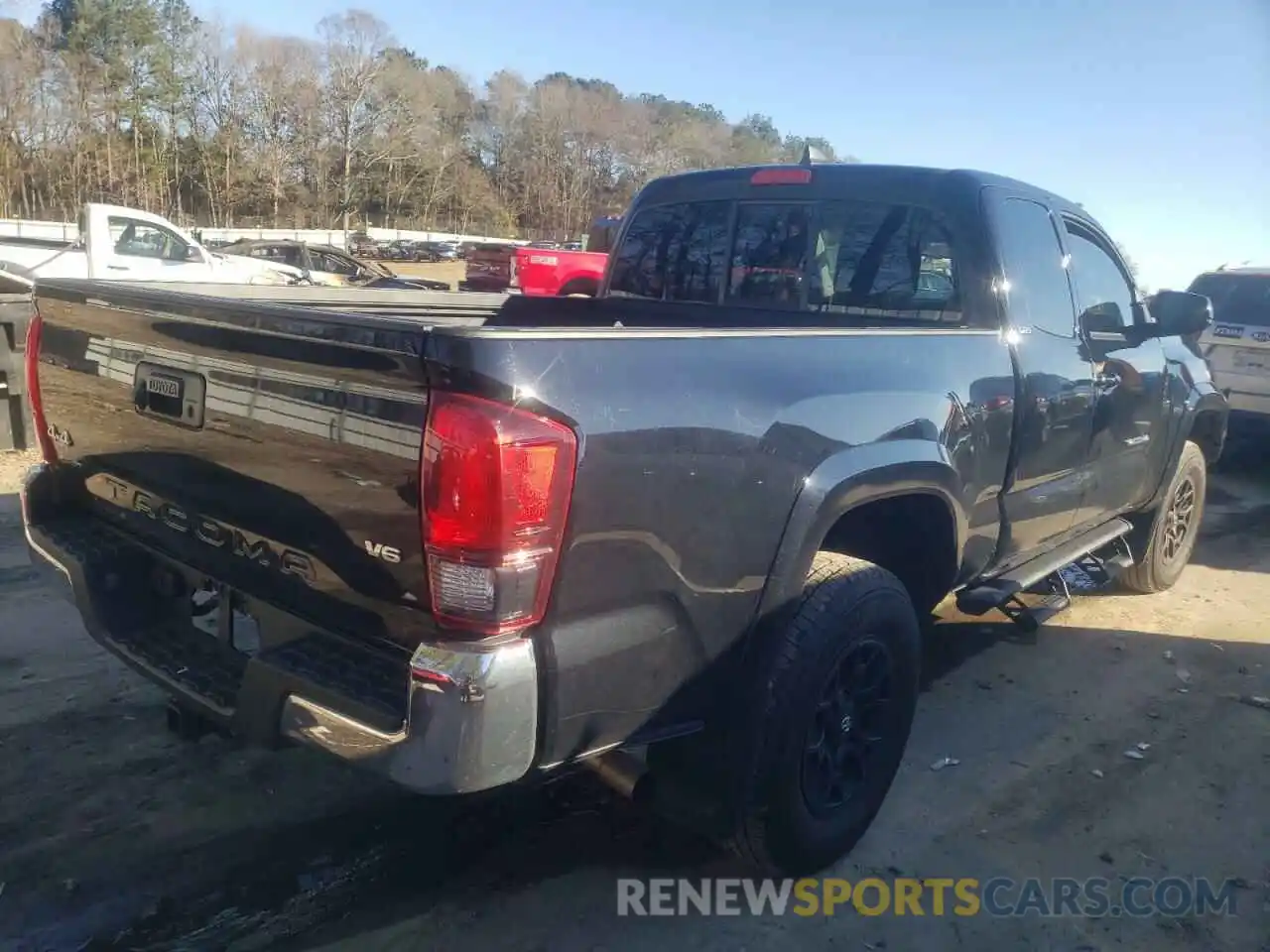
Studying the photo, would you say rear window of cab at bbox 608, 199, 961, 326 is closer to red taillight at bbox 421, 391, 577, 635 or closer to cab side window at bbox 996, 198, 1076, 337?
cab side window at bbox 996, 198, 1076, 337

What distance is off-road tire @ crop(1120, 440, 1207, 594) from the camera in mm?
5574

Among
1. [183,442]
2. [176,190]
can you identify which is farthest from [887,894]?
[176,190]

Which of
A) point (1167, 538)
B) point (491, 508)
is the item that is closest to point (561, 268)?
point (1167, 538)

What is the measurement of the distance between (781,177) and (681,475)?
2.25m

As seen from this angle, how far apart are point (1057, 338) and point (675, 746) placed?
245 cm

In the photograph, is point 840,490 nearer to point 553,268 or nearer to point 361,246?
point 553,268

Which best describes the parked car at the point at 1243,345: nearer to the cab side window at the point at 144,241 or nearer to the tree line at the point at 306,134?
the cab side window at the point at 144,241

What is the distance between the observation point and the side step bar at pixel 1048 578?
152 inches

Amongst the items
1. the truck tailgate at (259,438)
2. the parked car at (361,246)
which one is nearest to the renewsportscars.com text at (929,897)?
the truck tailgate at (259,438)

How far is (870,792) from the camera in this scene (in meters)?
3.19

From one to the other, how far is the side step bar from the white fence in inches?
612

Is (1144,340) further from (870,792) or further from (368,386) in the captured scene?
(368,386)

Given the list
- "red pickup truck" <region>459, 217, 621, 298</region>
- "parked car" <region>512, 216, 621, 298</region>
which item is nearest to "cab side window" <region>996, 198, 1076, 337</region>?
"red pickup truck" <region>459, 217, 621, 298</region>

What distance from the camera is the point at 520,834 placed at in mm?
3188
